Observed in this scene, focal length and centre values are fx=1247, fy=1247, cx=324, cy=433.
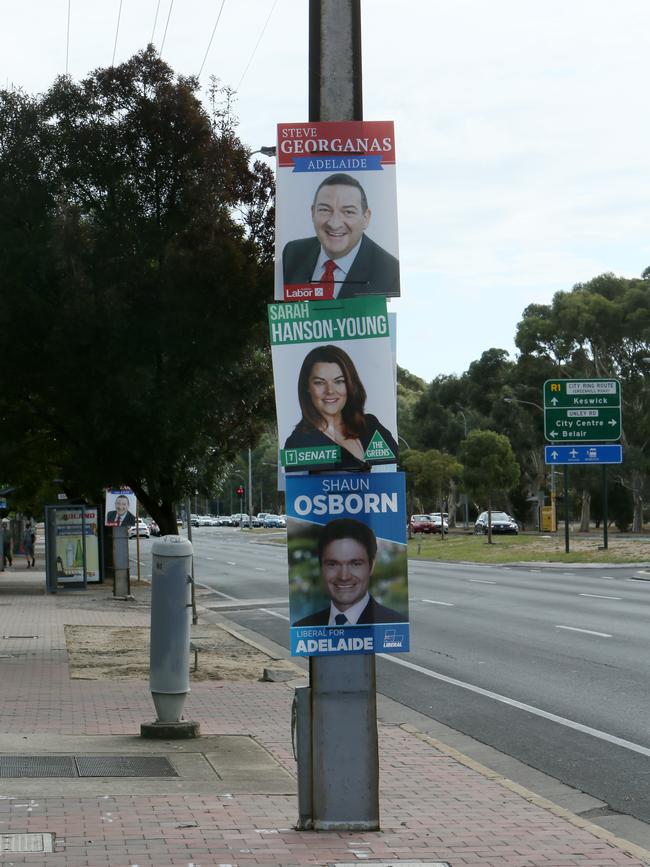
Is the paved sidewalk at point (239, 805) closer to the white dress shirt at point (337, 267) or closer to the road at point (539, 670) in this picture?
the road at point (539, 670)

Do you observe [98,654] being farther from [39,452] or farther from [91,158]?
[39,452]

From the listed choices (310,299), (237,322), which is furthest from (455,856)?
(237,322)

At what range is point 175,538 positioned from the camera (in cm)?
1042

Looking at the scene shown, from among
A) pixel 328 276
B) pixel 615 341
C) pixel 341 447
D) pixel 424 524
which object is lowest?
pixel 424 524

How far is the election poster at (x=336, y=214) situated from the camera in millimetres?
6852

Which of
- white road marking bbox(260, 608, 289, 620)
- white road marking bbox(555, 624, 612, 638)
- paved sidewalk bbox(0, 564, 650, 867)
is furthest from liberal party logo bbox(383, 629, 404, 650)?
white road marking bbox(260, 608, 289, 620)

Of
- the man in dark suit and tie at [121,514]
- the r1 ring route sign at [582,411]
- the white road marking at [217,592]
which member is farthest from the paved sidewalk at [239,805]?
the r1 ring route sign at [582,411]

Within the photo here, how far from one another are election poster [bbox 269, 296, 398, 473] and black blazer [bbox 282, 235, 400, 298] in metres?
0.13

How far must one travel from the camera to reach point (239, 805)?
7.35 m

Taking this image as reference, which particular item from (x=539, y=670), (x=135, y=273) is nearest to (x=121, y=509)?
(x=135, y=273)

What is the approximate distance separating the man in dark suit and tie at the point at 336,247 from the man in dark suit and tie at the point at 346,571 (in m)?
1.31

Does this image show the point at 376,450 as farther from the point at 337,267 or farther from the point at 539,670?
the point at 539,670

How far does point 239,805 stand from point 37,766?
1.84 m

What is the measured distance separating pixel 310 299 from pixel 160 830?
2941 mm
